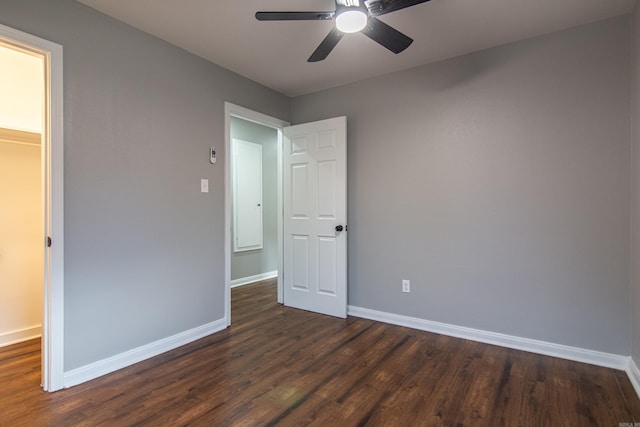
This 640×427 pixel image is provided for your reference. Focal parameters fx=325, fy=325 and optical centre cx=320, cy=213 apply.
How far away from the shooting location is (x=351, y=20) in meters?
1.84

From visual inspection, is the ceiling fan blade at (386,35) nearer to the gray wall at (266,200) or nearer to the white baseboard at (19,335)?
the gray wall at (266,200)

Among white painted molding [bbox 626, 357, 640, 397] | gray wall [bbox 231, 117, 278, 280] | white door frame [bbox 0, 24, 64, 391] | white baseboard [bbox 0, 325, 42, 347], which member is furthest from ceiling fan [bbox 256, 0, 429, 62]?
gray wall [bbox 231, 117, 278, 280]

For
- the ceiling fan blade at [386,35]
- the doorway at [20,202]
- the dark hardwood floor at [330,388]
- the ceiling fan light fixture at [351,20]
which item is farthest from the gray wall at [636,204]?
the doorway at [20,202]

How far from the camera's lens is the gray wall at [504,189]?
235 cm

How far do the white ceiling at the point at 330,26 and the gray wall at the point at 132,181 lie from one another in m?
0.22

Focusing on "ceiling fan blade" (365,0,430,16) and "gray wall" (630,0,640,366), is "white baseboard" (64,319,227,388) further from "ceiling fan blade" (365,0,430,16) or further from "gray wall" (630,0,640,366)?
"gray wall" (630,0,640,366)

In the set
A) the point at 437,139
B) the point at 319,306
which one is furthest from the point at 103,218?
the point at 437,139

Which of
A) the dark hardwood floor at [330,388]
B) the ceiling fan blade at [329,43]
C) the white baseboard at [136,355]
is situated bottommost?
the dark hardwood floor at [330,388]

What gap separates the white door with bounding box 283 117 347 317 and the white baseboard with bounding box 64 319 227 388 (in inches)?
39.4

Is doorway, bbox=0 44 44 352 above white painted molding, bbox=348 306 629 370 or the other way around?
above

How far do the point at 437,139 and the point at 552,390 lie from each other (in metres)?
2.07

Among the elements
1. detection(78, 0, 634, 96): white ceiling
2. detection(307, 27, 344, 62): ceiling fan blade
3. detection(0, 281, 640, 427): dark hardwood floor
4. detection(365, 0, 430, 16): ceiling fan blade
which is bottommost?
detection(0, 281, 640, 427): dark hardwood floor

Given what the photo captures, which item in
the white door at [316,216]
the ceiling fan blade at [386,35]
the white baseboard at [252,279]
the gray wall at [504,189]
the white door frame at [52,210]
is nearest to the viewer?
the ceiling fan blade at [386,35]

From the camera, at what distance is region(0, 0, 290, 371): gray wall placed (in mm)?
2109
